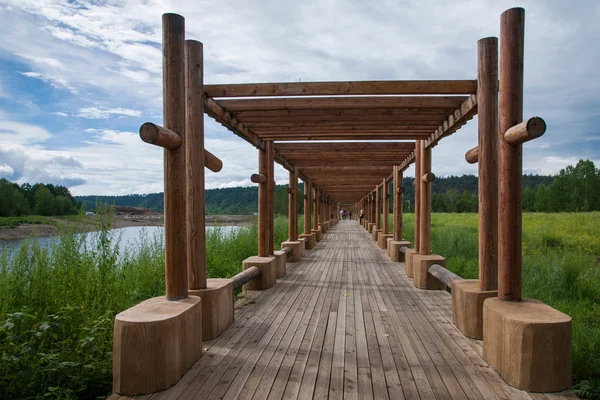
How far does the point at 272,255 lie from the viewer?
7.17 meters

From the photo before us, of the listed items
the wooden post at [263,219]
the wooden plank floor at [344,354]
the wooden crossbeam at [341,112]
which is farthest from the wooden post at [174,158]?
the wooden post at [263,219]

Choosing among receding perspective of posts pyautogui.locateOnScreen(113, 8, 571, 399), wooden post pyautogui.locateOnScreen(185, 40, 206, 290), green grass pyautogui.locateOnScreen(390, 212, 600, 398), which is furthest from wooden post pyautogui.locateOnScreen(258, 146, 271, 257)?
green grass pyautogui.locateOnScreen(390, 212, 600, 398)

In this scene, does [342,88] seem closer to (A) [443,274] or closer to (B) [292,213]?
(A) [443,274]

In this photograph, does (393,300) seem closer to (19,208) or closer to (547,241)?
(547,241)

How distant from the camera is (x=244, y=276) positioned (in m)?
5.30

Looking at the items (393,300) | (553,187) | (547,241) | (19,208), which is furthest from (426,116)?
(553,187)

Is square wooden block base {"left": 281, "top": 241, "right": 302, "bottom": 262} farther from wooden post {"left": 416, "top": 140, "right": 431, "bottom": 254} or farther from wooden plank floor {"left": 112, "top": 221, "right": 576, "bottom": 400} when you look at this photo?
wooden plank floor {"left": 112, "top": 221, "right": 576, "bottom": 400}

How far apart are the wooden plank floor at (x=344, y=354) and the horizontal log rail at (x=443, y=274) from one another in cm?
33

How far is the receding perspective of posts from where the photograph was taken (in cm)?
276

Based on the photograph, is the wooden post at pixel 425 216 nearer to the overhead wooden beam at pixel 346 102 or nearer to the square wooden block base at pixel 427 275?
the square wooden block base at pixel 427 275

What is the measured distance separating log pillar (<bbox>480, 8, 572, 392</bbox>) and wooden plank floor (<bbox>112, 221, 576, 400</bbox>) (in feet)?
0.41

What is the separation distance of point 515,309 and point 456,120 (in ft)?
9.34

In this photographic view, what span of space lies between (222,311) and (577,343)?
3.23 m

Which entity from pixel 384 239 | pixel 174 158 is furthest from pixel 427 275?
pixel 384 239
